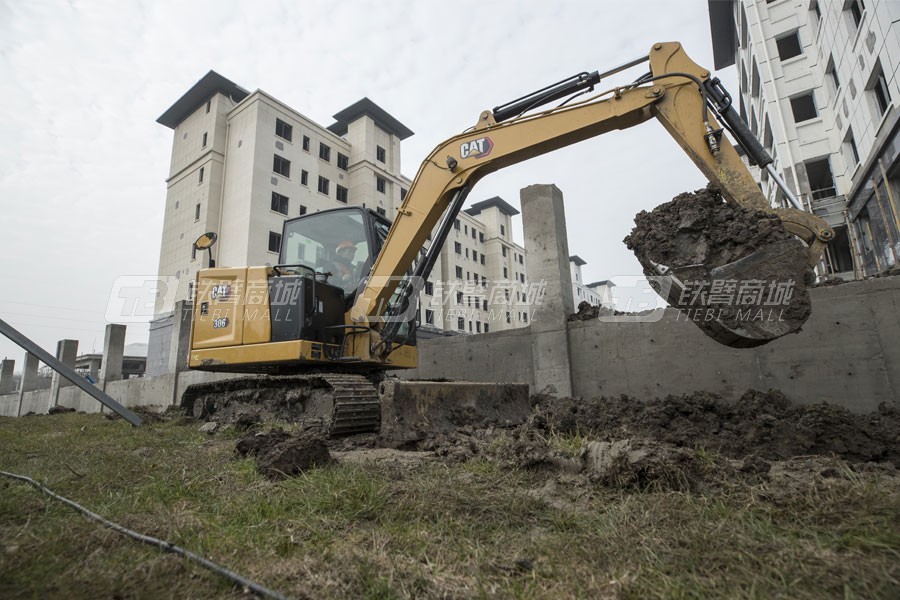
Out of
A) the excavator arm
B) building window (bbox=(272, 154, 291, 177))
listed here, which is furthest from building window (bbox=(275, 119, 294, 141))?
the excavator arm

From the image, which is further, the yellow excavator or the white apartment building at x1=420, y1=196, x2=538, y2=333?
the white apartment building at x1=420, y1=196, x2=538, y2=333

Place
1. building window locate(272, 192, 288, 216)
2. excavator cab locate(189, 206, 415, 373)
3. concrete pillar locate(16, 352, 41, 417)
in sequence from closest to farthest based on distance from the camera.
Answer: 1. excavator cab locate(189, 206, 415, 373)
2. concrete pillar locate(16, 352, 41, 417)
3. building window locate(272, 192, 288, 216)

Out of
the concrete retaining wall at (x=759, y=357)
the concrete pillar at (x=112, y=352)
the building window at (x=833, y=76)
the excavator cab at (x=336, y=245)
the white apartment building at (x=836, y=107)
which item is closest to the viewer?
the concrete retaining wall at (x=759, y=357)

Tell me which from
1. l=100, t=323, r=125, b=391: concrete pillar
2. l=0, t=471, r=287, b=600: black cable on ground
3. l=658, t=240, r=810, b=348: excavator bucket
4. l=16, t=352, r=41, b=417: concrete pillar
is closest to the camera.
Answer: l=0, t=471, r=287, b=600: black cable on ground

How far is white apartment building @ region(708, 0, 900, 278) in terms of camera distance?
36.2 feet

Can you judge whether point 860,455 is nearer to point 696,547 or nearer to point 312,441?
point 696,547

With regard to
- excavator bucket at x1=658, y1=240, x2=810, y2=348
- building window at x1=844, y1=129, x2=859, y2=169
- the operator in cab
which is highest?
building window at x1=844, y1=129, x2=859, y2=169

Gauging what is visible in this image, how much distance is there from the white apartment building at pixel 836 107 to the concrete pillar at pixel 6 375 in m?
34.5

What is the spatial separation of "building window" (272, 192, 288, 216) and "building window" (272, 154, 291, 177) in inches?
51.6

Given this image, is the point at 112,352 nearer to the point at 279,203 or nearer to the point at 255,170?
the point at 255,170

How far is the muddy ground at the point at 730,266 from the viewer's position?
364 cm

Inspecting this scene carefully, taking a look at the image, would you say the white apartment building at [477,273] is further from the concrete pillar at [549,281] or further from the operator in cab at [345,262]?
the operator in cab at [345,262]

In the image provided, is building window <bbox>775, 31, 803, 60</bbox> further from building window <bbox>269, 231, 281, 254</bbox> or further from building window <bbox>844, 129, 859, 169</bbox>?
building window <bbox>269, 231, 281, 254</bbox>

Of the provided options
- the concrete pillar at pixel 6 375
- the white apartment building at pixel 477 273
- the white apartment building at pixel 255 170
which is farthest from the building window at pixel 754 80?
the concrete pillar at pixel 6 375
